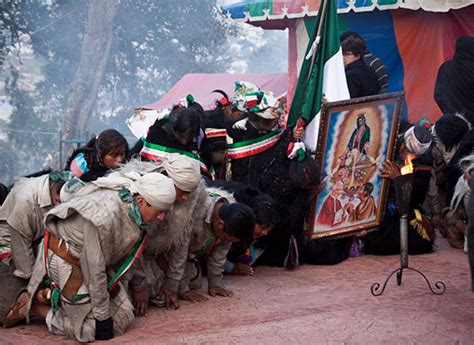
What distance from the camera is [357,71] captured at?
24.3 ft

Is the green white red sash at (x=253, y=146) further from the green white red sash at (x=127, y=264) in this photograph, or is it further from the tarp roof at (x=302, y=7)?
the tarp roof at (x=302, y=7)

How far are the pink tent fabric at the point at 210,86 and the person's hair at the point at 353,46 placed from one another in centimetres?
475

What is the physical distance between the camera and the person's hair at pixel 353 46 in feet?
24.4

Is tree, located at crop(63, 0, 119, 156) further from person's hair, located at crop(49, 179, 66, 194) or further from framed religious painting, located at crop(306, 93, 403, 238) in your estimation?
person's hair, located at crop(49, 179, 66, 194)

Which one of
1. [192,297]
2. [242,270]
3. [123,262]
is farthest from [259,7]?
[123,262]

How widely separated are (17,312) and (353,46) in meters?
4.23

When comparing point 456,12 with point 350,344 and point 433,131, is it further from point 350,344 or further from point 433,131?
point 350,344

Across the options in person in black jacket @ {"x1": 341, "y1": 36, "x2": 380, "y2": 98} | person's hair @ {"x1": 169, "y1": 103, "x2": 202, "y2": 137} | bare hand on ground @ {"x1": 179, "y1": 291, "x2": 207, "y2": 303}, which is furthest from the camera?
person in black jacket @ {"x1": 341, "y1": 36, "x2": 380, "y2": 98}

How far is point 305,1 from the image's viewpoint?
33.2ft

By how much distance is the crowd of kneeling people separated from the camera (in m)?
4.59

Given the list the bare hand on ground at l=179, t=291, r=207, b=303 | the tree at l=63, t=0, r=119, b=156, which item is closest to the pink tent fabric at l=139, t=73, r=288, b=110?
the tree at l=63, t=0, r=119, b=156

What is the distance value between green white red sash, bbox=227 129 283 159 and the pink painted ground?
104 centimetres

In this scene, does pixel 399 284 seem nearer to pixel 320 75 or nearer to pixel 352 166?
pixel 352 166

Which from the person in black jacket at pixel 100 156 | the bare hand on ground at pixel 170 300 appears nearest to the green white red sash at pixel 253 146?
the person in black jacket at pixel 100 156
